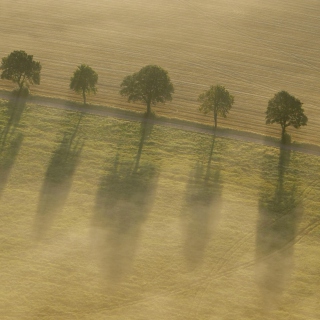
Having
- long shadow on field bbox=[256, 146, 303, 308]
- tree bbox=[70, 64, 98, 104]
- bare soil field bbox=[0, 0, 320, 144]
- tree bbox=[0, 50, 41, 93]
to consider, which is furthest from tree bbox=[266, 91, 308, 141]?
tree bbox=[0, 50, 41, 93]

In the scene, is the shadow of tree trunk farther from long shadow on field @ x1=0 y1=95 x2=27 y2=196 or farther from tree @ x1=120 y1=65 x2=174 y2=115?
long shadow on field @ x1=0 y1=95 x2=27 y2=196

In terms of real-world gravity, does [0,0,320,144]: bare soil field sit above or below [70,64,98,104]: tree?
above

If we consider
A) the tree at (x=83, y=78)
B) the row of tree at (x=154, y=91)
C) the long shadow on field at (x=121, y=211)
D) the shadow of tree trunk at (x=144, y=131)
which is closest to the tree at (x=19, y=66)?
the row of tree at (x=154, y=91)

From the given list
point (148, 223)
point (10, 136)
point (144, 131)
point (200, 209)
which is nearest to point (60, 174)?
point (10, 136)

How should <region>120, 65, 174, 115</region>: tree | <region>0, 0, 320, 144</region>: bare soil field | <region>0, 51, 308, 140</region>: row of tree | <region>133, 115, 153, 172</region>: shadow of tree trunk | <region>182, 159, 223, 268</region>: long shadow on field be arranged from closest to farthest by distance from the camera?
<region>182, 159, 223, 268</region>: long shadow on field, <region>133, 115, 153, 172</region>: shadow of tree trunk, <region>0, 51, 308, 140</region>: row of tree, <region>120, 65, 174, 115</region>: tree, <region>0, 0, 320, 144</region>: bare soil field

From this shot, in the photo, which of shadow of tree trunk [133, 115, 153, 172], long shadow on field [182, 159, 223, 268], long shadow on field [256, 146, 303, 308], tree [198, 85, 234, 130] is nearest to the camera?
long shadow on field [256, 146, 303, 308]

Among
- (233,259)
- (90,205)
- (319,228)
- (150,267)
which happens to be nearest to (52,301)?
(150,267)

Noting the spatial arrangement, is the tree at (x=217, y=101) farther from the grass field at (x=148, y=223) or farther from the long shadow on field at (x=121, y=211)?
the long shadow on field at (x=121, y=211)

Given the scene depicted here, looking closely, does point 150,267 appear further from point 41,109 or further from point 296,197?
point 41,109
